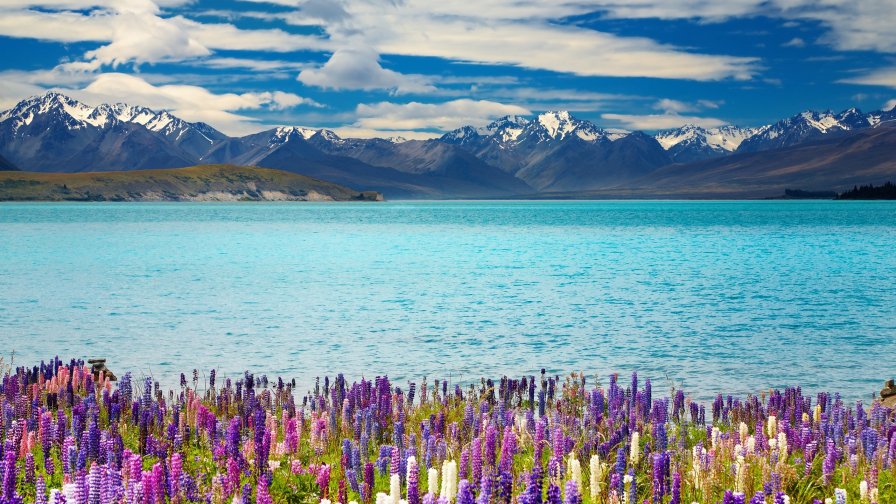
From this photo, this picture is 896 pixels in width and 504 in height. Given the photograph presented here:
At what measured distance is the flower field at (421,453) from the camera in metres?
9.29

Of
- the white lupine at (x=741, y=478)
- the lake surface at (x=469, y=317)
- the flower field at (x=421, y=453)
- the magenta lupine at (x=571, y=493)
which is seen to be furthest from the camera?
the lake surface at (x=469, y=317)

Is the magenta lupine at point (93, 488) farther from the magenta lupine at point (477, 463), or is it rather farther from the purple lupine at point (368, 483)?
the magenta lupine at point (477, 463)

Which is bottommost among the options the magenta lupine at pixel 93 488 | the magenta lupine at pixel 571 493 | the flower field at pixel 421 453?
the flower field at pixel 421 453

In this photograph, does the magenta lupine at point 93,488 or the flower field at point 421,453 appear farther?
the flower field at point 421,453

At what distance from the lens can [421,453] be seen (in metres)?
13.4

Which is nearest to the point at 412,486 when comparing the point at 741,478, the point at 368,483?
the point at 368,483

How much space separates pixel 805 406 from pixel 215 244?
9778cm

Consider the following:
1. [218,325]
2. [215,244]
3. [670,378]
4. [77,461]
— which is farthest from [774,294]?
[215,244]

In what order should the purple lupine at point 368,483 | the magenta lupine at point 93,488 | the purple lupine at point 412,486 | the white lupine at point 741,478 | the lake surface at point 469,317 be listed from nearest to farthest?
the magenta lupine at point 93,488, the purple lupine at point 412,486, the purple lupine at point 368,483, the white lupine at point 741,478, the lake surface at point 469,317

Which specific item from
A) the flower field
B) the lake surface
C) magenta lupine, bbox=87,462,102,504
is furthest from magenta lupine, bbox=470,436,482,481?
the lake surface

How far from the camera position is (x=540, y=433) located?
13305mm

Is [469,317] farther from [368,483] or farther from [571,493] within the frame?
[571,493]

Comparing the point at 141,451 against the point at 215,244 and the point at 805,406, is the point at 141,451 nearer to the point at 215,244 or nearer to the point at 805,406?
the point at 805,406

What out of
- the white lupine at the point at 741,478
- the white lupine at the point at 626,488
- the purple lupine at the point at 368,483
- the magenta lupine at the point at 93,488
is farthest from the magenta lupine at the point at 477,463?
the magenta lupine at the point at 93,488
